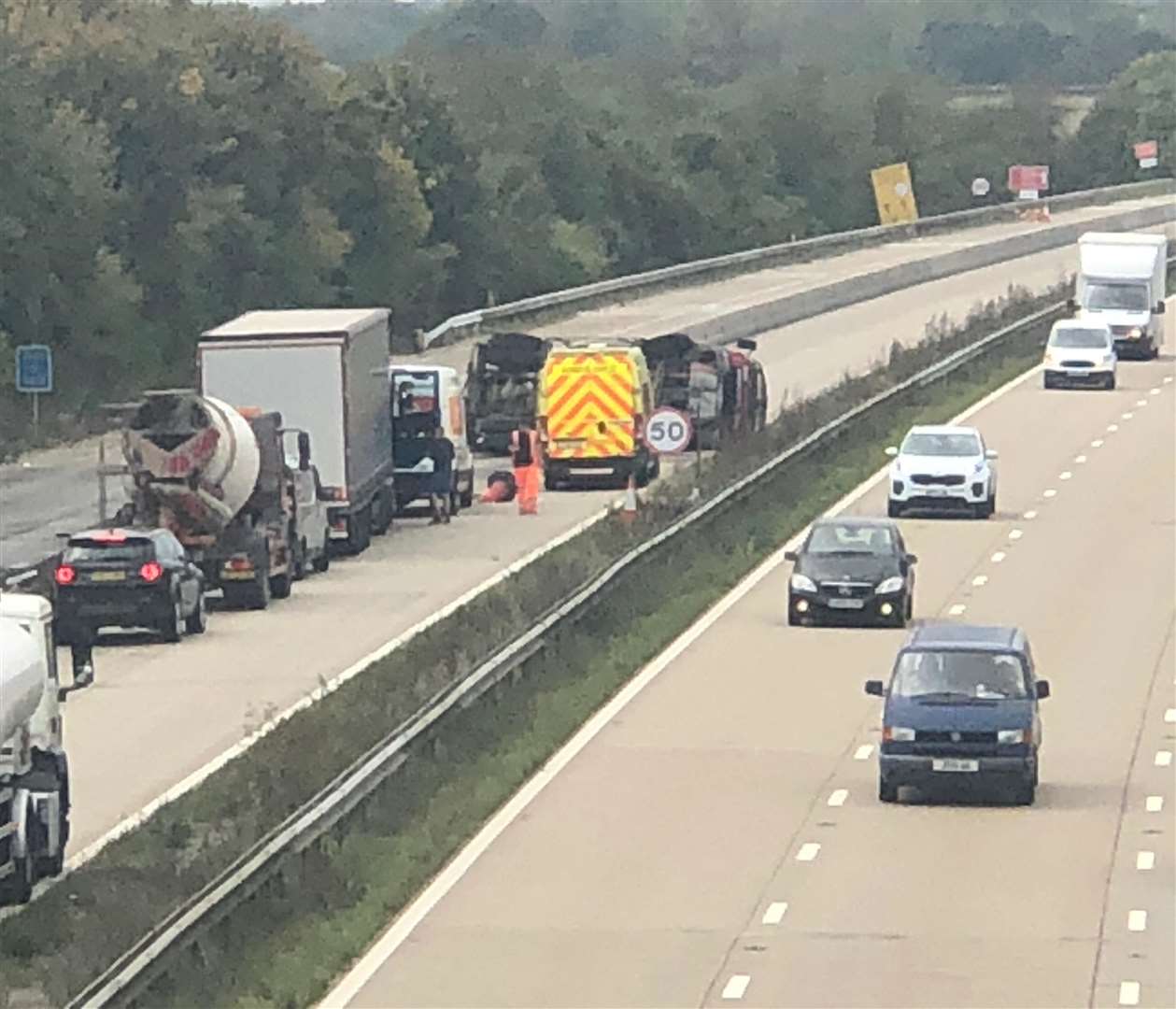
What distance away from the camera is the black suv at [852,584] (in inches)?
1558

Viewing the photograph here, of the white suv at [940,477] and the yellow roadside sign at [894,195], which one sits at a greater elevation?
the yellow roadside sign at [894,195]

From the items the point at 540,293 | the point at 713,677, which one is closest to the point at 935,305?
the point at 540,293

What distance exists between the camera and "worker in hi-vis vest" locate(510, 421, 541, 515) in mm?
52156

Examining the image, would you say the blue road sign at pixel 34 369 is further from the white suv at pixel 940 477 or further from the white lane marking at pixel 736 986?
the white lane marking at pixel 736 986

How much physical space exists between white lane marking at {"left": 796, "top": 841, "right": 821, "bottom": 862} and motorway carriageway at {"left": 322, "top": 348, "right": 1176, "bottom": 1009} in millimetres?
39

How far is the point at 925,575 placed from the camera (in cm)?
4488

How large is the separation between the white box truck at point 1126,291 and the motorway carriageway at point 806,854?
3650cm

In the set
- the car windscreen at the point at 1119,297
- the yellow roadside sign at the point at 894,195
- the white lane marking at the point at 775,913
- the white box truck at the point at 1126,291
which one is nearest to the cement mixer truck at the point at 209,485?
the white lane marking at the point at 775,913

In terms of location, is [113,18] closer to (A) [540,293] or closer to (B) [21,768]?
(A) [540,293]

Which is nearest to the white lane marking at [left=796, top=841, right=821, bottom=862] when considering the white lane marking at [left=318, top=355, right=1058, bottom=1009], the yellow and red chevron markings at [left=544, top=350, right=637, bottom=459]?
the white lane marking at [left=318, top=355, right=1058, bottom=1009]

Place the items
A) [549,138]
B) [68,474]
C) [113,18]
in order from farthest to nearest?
[549,138], [113,18], [68,474]

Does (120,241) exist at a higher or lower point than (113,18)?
lower

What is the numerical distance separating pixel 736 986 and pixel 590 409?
112 ft

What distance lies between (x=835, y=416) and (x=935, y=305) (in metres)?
34.5
